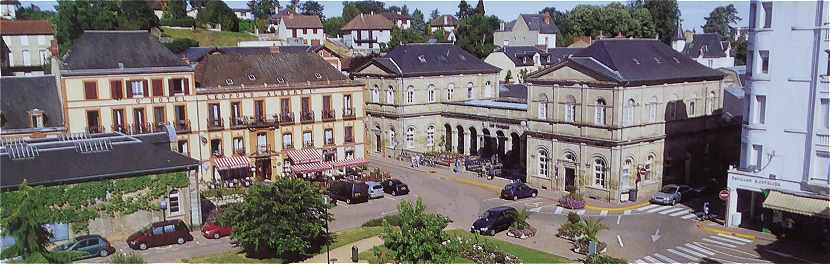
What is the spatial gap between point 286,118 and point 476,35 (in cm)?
5877

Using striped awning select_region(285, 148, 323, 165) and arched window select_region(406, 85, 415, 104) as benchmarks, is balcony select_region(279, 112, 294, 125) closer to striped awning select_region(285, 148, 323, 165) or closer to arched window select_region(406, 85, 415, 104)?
striped awning select_region(285, 148, 323, 165)

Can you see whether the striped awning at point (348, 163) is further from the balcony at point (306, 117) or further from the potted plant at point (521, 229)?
the potted plant at point (521, 229)

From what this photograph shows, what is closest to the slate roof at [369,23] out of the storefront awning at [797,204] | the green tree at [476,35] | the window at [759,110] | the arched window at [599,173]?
the green tree at [476,35]

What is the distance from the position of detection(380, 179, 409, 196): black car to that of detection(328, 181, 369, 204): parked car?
2151 millimetres

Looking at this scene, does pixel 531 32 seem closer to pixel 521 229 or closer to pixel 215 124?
pixel 215 124

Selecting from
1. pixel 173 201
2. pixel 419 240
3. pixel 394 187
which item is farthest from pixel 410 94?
pixel 419 240

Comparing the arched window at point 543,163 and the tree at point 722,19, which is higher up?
the tree at point 722,19

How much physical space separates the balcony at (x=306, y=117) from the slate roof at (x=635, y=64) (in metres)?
15.6

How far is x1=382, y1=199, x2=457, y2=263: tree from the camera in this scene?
22.4m

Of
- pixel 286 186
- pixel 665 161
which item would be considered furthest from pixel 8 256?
pixel 665 161

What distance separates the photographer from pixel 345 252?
30.3 metres

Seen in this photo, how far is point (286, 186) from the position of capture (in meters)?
28.1

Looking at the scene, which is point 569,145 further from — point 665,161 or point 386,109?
point 386,109

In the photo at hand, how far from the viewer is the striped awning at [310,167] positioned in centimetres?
4594
